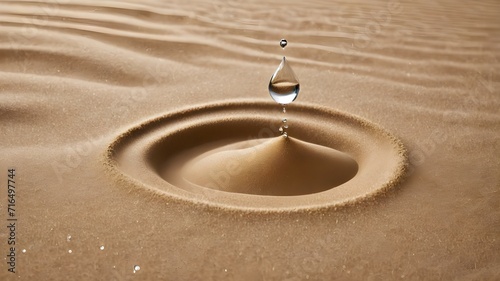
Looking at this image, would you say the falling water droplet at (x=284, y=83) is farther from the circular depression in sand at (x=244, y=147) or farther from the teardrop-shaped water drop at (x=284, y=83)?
the circular depression in sand at (x=244, y=147)

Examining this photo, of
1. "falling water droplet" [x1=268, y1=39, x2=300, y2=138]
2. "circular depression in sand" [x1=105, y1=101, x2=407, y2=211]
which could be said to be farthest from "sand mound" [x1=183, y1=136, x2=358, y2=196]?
"falling water droplet" [x1=268, y1=39, x2=300, y2=138]

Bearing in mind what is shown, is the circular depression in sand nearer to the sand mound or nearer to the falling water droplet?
the sand mound

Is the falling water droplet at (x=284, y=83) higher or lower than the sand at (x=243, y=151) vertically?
higher

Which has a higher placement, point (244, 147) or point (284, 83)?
point (284, 83)

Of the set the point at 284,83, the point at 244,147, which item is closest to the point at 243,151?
the point at 244,147

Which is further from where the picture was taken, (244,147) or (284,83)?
(244,147)

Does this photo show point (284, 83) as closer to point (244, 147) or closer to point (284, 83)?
point (284, 83)

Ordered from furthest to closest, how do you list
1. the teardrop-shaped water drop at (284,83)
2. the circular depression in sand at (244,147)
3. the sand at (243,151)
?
the teardrop-shaped water drop at (284,83) → the circular depression in sand at (244,147) → the sand at (243,151)

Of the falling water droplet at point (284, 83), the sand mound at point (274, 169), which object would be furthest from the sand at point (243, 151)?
the falling water droplet at point (284, 83)
